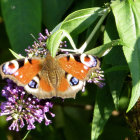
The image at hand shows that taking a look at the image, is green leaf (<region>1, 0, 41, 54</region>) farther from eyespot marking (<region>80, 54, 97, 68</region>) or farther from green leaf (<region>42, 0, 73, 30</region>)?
eyespot marking (<region>80, 54, 97, 68</region>)

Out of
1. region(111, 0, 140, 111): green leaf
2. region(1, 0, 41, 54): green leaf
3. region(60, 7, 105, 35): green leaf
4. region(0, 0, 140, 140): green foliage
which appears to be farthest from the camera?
region(1, 0, 41, 54): green leaf

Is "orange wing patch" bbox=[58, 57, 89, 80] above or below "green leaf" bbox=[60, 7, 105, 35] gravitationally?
below

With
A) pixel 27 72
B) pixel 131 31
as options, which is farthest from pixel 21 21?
pixel 131 31

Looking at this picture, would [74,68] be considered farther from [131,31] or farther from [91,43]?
[91,43]

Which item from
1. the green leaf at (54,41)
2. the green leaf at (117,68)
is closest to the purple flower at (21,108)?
the green leaf at (54,41)

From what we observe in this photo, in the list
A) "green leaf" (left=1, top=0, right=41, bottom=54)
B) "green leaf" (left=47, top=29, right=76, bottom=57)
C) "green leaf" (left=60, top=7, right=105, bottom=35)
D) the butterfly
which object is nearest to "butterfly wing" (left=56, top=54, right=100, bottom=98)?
the butterfly

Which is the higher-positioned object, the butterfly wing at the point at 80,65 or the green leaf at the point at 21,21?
the green leaf at the point at 21,21

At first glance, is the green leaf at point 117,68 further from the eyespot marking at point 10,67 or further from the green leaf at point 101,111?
the eyespot marking at point 10,67
